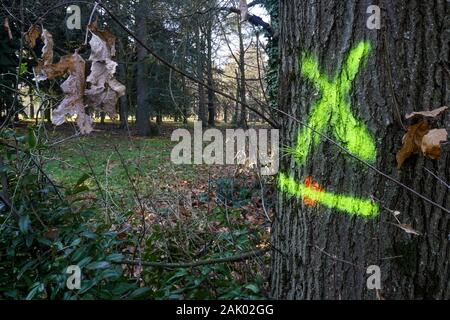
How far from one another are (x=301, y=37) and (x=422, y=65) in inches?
17.0

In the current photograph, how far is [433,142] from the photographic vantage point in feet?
3.78

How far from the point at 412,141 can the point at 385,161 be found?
105 mm

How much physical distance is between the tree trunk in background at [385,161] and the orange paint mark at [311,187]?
2 centimetres

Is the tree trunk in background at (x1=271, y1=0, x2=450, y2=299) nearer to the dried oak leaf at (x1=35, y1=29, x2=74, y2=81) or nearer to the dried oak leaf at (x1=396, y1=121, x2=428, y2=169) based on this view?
the dried oak leaf at (x1=396, y1=121, x2=428, y2=169)

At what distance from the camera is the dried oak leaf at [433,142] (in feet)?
3.76

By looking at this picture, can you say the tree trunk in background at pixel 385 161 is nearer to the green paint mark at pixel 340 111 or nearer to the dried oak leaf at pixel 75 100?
the green paint mark at pixel 340 111

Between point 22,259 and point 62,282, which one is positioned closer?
point 62,282

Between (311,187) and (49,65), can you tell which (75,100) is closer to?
(49,65)

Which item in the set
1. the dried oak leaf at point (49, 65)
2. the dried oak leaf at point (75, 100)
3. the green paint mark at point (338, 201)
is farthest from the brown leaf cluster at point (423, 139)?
the dried oak leaf at point (49, 65)

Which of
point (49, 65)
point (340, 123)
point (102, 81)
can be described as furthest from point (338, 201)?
point (49, 65)

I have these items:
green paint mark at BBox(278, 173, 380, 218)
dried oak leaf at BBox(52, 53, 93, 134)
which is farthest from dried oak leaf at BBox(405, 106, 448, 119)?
dried oak leaf at BBox(52, 53, 93, 134)
